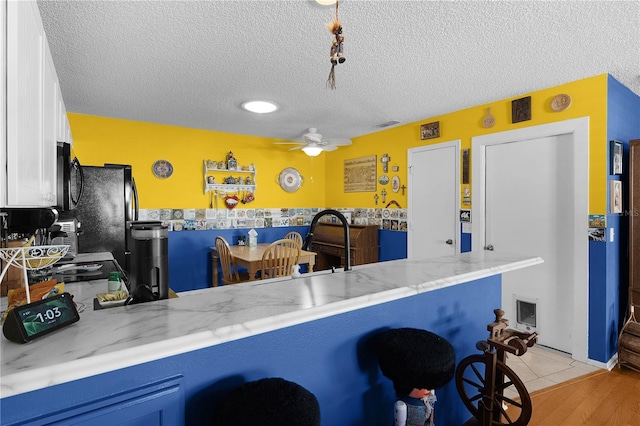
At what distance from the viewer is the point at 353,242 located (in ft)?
14.4

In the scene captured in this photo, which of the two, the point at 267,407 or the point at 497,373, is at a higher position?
the point at 267,407

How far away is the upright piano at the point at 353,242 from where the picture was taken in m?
4.37

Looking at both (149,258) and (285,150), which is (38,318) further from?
(285,150)

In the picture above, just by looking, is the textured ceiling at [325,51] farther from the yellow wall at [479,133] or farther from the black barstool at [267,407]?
the black barstool at [267,407]

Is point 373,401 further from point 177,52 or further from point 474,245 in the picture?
point 474,245

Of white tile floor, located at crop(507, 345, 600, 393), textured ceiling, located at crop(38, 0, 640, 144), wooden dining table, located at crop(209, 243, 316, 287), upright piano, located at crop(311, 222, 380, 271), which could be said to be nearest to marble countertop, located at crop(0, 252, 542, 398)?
textured ceiling, located at crop(38, 0, 640, 144)

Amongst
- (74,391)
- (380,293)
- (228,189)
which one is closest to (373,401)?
(380,293)

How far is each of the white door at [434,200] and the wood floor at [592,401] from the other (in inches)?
61.1

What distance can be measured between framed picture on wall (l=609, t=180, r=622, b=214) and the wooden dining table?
244 cm

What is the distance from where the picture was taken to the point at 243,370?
973mm

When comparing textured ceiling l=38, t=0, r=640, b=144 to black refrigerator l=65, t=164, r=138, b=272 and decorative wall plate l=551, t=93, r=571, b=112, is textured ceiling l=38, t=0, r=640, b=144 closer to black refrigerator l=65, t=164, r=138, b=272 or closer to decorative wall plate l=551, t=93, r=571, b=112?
decorative wall plate l=551, t=93, r=571, b=112

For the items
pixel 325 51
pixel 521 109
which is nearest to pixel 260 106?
pixel 325 51

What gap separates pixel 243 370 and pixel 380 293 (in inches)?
18.9

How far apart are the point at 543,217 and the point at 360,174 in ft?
7.83
